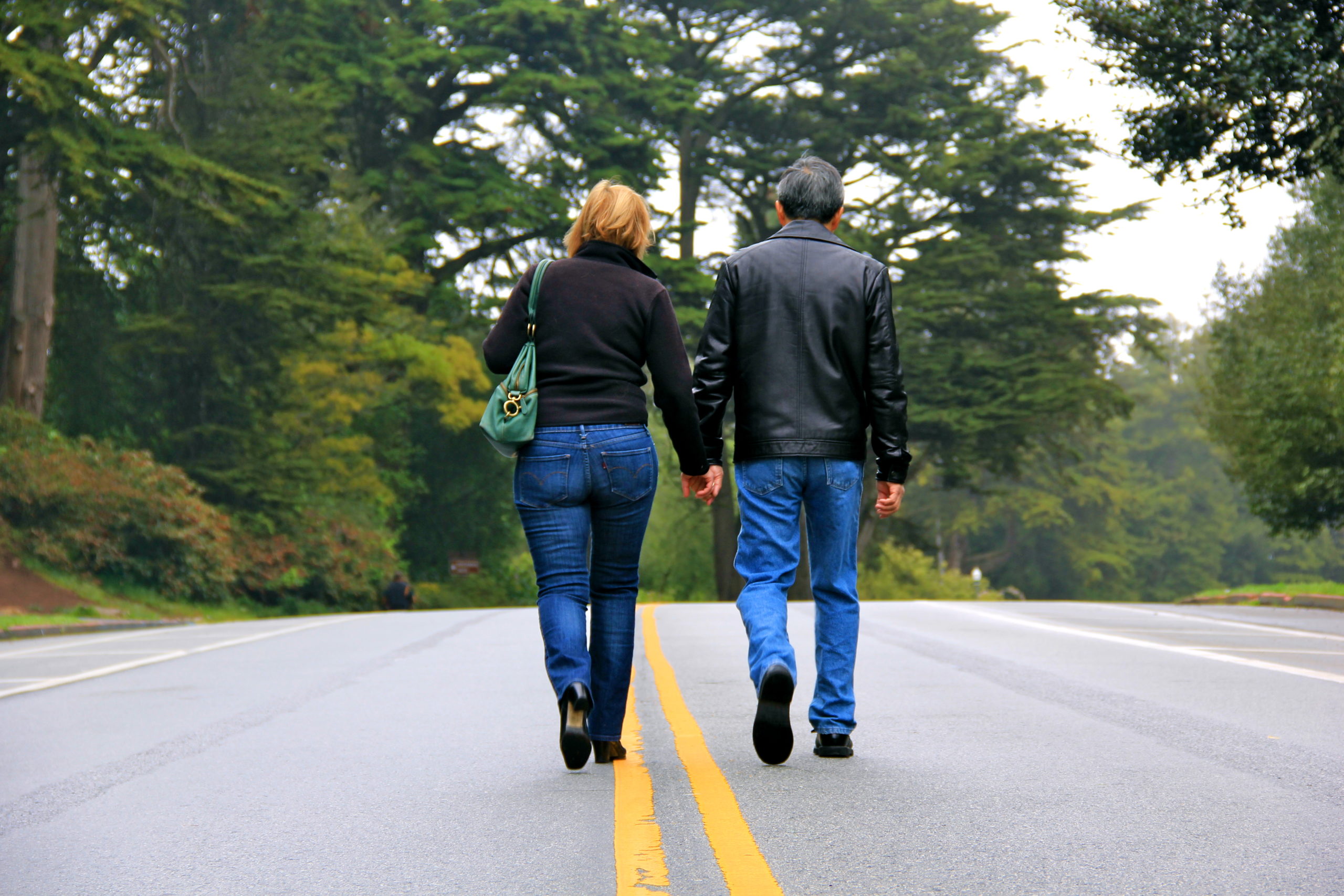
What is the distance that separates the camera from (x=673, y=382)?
4.99m

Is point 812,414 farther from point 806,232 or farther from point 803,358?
point 806,232

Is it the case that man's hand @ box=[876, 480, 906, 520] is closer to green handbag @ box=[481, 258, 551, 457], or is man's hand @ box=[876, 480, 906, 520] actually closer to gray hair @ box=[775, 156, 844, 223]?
gray hair @ box=[775, 156, 844, 223]

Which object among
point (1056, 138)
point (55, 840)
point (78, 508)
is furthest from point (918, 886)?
point (1056, 138)

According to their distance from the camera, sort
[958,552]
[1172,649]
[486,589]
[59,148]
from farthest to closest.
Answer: [958,552], [486,589], [59,148], [1172,649]

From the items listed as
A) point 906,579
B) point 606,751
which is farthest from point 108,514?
point 906,579

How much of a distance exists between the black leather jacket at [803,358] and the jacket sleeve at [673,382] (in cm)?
11

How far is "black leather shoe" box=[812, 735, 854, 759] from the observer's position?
5207 mm

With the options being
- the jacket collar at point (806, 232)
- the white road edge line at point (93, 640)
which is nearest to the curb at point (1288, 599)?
the white road edge line at point (93, 640)

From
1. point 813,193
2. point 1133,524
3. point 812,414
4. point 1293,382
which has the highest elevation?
point 1293,382

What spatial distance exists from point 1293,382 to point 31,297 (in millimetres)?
22276

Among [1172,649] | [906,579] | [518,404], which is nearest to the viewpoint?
[518,404]

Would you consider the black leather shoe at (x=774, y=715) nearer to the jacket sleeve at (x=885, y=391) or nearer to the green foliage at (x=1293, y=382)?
the jacket sleeve at (x=885, y=391)

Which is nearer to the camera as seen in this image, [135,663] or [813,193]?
[813,193]

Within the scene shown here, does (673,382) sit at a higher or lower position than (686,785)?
higher
